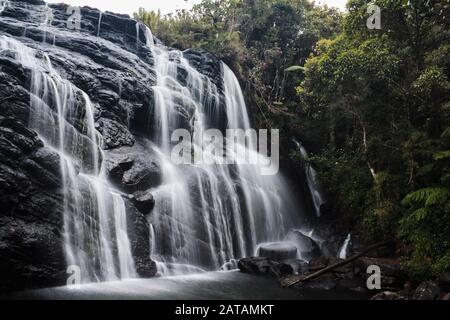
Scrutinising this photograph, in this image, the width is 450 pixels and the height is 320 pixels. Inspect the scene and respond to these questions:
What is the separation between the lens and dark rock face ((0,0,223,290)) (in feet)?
28.7

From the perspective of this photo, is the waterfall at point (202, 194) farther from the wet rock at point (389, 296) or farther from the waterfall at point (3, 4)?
the waterfall at point (3, 4)

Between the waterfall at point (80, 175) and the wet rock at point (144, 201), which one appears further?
the wet rock at point (144, 201)

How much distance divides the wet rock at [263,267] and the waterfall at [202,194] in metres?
0.78

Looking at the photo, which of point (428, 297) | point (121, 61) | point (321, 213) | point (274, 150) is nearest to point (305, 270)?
point (428, 297)

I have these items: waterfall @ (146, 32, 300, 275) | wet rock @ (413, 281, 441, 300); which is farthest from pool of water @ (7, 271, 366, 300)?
wet rock @ (413, 281, 441, 300)

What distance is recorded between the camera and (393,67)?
13.5m

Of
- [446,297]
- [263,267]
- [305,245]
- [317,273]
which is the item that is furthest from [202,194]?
[446,297]

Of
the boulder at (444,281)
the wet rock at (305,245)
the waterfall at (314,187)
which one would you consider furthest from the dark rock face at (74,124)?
the boulder at (444,281)

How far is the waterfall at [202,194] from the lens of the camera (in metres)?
12.3

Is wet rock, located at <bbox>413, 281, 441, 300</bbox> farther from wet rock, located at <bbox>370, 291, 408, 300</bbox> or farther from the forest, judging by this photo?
the forest

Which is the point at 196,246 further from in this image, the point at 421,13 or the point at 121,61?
the point at 421,13

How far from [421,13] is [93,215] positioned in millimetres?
12713

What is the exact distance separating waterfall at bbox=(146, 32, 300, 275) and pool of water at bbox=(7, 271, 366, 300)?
1.09 meters

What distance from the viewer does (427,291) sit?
9180 mm
